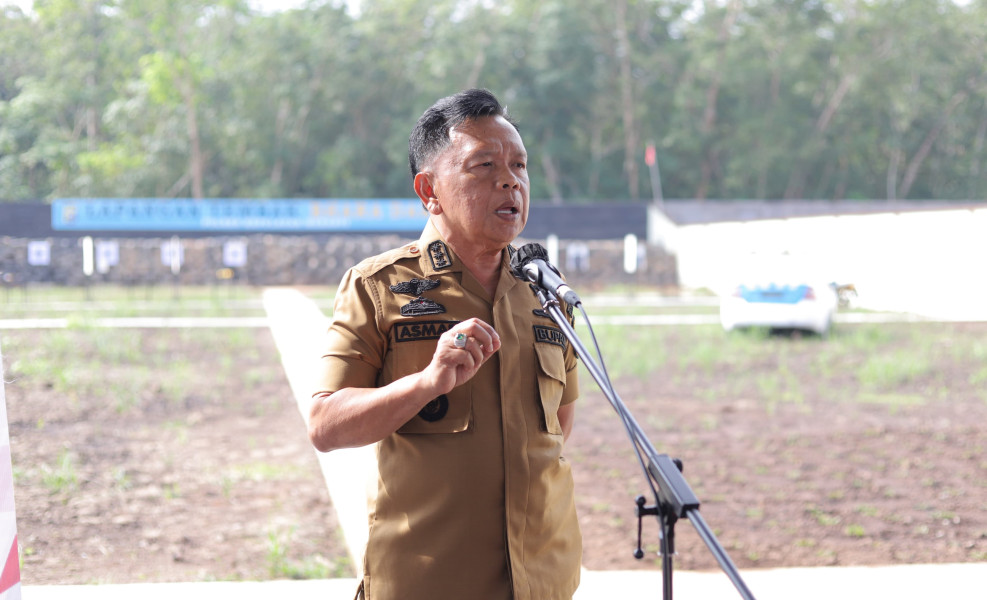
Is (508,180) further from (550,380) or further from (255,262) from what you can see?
(255,262)

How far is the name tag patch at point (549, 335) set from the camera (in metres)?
1.87

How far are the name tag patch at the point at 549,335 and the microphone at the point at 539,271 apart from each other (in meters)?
0.10

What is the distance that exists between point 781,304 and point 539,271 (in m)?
11.9

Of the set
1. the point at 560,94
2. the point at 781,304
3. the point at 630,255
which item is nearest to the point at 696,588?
the point at 781,304

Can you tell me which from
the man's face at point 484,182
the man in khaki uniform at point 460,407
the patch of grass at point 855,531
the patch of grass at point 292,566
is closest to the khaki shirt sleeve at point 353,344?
the man in khaki uniform at point 460,407

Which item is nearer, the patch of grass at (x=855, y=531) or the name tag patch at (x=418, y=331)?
the name tag patch at (x=418, y=331)

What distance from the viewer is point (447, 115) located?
6.12 ft

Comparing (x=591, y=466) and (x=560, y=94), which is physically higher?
(x=560, y=94)

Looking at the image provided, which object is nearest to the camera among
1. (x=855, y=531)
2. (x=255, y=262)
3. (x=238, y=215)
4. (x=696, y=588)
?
(x=696, y=588)

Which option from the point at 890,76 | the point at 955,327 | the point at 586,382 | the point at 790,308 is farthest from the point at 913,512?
the point at 890,76

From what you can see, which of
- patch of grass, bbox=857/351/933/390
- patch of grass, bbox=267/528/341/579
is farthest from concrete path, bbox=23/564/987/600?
patch of grass, bbox=857/351/933/390

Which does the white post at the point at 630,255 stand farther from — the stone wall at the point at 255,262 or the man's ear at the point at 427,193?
the man's ear at the point at 427,193

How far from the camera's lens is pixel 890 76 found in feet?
136

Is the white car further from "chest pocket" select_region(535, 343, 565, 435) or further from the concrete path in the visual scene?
"chest pocket" select_region(535, 343, 565, 435)
